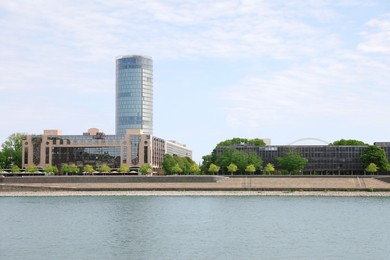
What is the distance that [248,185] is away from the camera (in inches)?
5625

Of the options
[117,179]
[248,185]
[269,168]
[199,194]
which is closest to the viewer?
[199,194]

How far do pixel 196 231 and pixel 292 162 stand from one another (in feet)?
410

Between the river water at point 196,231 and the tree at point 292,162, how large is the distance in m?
86.2

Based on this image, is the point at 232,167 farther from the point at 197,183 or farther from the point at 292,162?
the point at 197,183

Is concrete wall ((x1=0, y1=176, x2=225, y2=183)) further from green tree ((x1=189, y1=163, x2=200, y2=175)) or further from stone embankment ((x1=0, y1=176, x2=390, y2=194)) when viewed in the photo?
green tree ((x1=189, y1=163, x2=200, y2=175))

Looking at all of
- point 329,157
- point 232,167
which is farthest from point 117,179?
point 329,157

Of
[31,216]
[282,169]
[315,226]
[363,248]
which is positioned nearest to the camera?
[363,248]

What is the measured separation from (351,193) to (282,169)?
65805 mm

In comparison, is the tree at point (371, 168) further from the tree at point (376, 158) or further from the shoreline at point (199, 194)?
the shoreline at point (199, 194)

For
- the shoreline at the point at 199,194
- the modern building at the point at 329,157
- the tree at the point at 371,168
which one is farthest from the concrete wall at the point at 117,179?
the modern building at the point at 329,157

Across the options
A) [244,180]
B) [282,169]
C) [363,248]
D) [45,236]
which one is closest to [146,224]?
[45,236]

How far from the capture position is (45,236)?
59.9m

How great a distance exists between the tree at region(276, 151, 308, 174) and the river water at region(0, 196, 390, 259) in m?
86.2

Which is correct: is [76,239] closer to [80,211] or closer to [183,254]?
[183,254]
